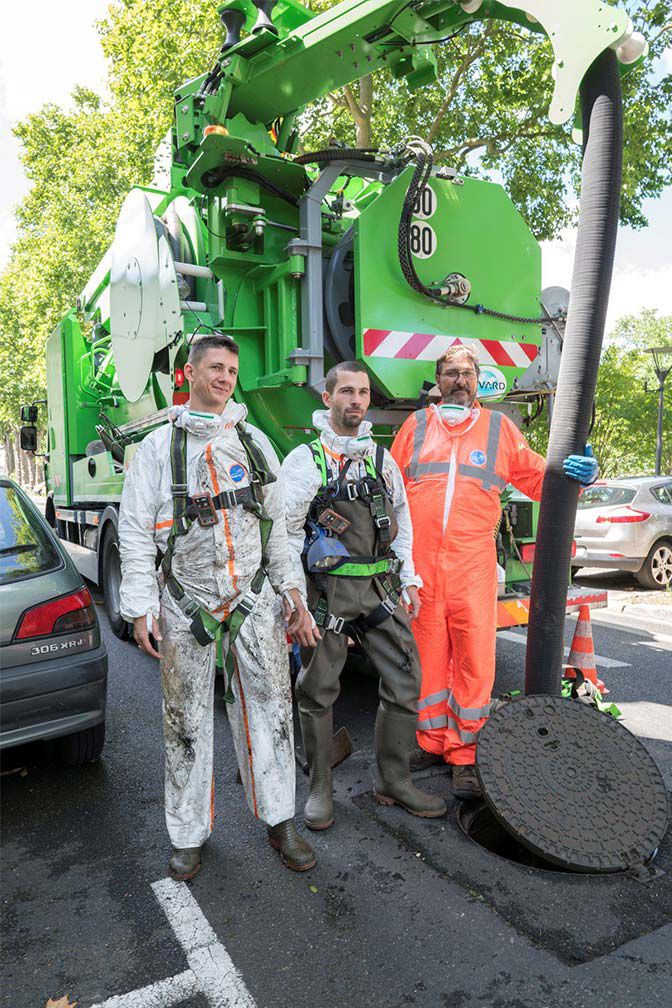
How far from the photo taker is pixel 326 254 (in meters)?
4.25

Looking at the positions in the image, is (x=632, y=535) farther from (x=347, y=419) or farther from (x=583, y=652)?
(x=347, y=419)

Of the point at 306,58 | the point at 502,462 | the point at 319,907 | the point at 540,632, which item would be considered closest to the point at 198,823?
the point at 319,907

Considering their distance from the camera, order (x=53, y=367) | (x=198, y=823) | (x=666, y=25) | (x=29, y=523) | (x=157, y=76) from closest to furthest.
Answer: (x=198, y=823)
(x=29, y=523)
(x=53, y=367)
(x=666, y=25)
(x=157, y=76)

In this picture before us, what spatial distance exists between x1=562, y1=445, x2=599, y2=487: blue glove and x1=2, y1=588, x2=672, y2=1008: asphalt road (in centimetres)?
141

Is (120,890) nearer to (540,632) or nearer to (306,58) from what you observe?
(540,632)

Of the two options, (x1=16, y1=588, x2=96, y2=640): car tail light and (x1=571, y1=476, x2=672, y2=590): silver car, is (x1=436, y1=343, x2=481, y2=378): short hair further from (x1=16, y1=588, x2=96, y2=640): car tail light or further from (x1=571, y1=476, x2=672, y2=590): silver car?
(x1=571, y1=476, x2=672, y2=590): silver car

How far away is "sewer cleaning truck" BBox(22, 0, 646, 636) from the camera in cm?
384

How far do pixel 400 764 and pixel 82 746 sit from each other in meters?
1.54

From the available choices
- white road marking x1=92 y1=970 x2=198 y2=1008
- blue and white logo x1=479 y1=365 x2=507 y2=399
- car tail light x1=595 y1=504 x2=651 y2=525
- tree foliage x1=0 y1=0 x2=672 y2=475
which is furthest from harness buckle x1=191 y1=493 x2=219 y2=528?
tree foliage x1=0 y1=0 x2=672 y2=475

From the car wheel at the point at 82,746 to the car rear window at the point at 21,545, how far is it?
82cm

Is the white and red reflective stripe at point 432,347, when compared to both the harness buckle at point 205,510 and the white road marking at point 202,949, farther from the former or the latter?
the white road marking at point 202,949

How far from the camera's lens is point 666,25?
35.8 ft

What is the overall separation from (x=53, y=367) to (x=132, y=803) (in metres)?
6.01

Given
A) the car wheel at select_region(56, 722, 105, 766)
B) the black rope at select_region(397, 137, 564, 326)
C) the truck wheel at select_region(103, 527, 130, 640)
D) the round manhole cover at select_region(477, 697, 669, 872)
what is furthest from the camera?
the truck wheel at select_region(103, 527, 130, 640)
